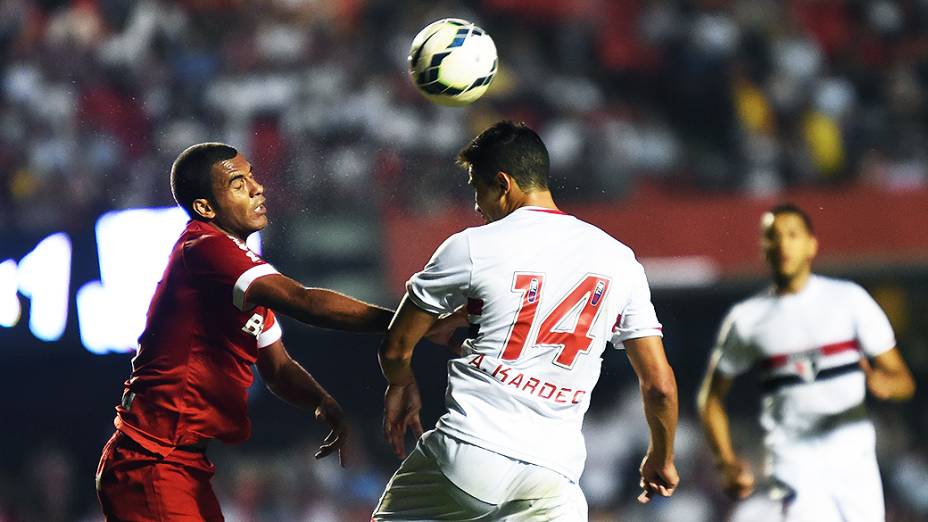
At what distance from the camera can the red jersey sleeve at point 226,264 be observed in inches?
171

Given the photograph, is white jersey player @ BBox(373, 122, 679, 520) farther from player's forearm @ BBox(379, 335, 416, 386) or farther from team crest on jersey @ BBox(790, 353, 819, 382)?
team crest on jersey @ BBox(790, 353, 819, 382)

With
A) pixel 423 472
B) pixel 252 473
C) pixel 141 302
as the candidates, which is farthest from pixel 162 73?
pixel 423 472

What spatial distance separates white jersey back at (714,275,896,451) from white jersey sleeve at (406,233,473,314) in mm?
2430

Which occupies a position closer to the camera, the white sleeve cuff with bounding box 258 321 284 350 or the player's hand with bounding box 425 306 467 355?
the player's hand with bounding box 425 306 467 355

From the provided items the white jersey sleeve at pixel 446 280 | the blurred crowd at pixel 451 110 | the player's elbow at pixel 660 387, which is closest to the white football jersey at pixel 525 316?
the white jersey sleeve at pixel 446 280

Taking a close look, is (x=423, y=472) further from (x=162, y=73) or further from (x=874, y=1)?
(x=874, y=1)

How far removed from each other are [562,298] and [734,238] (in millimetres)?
6491

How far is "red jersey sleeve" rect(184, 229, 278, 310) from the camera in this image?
14.2ft

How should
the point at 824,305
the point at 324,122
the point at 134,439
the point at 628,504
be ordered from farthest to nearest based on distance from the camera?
1. the point at 324,122
2. the point at 628,504
3. the point at 824,305
4. the point at 134,439

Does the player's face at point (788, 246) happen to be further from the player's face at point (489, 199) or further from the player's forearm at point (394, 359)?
the player's forearm at point (394, 359)

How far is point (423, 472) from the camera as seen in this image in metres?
4.22

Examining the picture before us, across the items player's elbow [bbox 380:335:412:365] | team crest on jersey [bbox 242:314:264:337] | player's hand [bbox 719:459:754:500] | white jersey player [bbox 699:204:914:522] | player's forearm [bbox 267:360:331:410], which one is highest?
team crest on jersey [bbox 242:314:264:337]

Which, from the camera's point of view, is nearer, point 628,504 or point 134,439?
point 134,439

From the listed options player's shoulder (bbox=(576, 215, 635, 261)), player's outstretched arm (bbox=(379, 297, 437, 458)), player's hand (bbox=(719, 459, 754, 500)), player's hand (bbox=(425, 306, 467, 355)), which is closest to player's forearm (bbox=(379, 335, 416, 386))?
player's outstretched arm (bbox=(379, 297, 437, 458))
